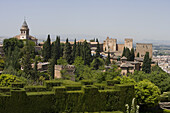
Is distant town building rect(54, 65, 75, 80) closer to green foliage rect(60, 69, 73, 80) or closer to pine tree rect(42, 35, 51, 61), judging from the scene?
green foliage rect(60, 69, 73, 80)

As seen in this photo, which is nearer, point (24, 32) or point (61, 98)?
point (61, 98)

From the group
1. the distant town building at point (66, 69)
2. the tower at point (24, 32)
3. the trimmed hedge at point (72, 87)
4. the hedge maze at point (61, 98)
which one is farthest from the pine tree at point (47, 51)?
the trimmed hedge at point (72, 87)

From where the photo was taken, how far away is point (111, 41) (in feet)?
286

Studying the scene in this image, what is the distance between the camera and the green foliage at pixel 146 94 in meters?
24.5

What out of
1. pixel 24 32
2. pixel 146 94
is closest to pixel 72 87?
pixel 146 94

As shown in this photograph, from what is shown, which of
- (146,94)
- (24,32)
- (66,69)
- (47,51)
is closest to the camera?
(146,94)

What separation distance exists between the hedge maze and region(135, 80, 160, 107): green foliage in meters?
5.85

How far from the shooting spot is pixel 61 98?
661 inches

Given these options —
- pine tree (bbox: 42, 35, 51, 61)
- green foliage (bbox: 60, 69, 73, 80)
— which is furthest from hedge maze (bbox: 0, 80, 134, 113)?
pine tree (bbox: 42, 35, 51, 61)

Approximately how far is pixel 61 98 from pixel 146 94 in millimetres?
10636

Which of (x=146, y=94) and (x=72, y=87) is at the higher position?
(x=72, y=87)

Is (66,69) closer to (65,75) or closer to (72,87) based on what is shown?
(65,75)

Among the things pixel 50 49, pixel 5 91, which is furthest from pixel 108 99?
pixel 50 49

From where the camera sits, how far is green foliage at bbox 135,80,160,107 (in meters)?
24.5
